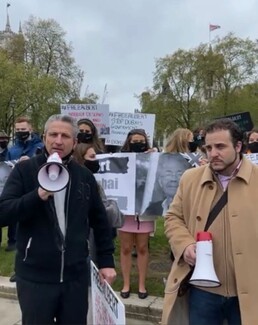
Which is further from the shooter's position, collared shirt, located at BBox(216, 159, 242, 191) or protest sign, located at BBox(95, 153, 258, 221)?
protest sign, located at BBox(95, 153, 258, 221)

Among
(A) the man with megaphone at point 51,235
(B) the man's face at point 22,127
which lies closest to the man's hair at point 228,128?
(A) the man with megaphone at point 51,235

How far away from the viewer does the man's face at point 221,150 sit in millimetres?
2611

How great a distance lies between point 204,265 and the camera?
2.44 metres

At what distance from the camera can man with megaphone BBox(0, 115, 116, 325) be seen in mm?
2354

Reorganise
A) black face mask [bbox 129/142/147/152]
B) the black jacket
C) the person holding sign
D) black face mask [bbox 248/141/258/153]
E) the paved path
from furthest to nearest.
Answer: black face mask [bbox 248/141/258/153]
black face mask [bbox 129/142/147/152]
the person holding sign
the paved path
the black jacket

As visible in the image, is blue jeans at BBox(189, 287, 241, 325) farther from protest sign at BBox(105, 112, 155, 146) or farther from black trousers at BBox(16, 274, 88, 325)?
protest sign at BBox(105, 112, 155, 146)

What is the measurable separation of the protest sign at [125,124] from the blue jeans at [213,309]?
4.30 meters

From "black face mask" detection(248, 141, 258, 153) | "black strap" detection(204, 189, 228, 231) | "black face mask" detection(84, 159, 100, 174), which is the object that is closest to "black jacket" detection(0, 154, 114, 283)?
"black strap" detection(204, 189, 228, 231)

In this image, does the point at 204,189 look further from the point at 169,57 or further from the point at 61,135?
the point at 169,57

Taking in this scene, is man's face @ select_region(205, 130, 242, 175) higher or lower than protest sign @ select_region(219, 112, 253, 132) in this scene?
lower

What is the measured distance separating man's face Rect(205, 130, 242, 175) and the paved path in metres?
2.30

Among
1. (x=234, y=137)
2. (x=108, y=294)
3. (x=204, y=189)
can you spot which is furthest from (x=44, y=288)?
(x=234, y=137)

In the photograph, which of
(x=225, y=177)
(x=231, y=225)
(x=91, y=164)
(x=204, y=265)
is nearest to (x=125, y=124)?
(x=91, y=164)

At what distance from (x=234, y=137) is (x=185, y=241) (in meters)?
0.70
